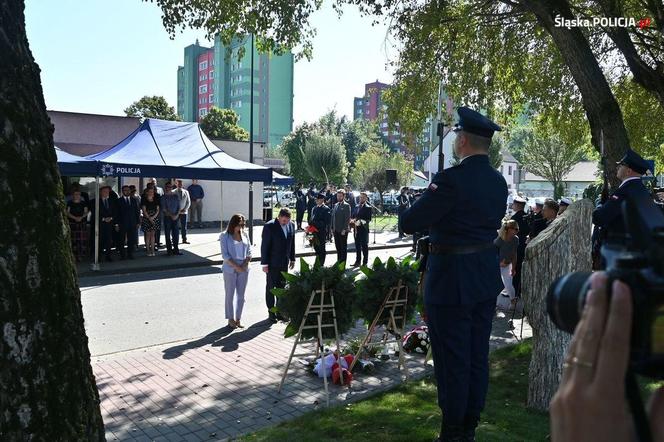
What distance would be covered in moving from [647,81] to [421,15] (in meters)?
4.49

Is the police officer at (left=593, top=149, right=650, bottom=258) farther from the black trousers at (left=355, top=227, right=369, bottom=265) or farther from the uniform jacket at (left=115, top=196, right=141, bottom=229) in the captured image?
the uniform jacket at (left=115, top=196, right=141, bottom=229)

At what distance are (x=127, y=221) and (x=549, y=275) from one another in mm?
12753

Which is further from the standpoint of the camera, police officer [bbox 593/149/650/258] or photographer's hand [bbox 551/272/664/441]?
police officer [bbox 593/149/650/258]

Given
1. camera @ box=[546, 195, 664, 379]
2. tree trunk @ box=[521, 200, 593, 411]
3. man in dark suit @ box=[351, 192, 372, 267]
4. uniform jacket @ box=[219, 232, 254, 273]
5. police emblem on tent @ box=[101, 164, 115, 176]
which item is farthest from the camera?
man in dark suit @ box=[351, 192, 372, 267]

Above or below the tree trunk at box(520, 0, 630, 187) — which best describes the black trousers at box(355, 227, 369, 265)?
below

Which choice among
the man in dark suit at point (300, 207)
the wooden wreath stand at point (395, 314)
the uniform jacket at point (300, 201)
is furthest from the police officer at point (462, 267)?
the uniform jacket at point (300, 201)

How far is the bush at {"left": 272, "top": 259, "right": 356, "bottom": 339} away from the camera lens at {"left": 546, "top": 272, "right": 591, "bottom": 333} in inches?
194

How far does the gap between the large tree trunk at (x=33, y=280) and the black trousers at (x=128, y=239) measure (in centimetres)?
1372

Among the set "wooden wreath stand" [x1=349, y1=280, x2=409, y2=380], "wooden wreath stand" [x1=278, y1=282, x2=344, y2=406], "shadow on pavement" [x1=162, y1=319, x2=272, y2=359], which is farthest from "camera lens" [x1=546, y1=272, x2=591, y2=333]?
"shadow on pavement" [x1=162, y1=319, x2=272, y2=359]

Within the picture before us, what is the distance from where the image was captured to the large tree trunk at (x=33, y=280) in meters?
2.19

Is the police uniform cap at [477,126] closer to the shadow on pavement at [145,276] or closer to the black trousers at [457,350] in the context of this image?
the black trousers at [457,350]

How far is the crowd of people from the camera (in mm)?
14672

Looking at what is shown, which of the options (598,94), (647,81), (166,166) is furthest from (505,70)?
(166,166)

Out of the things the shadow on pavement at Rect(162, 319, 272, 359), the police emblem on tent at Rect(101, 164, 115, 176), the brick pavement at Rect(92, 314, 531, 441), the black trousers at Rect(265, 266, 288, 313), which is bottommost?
the brick pavement at Rect(92, 314, 531, 441)
